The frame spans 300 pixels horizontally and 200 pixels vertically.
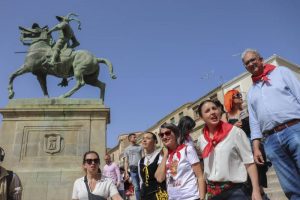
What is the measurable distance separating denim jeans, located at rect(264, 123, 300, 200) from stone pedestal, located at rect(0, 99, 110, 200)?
21.3 ft

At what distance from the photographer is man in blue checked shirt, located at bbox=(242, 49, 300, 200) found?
3.20m

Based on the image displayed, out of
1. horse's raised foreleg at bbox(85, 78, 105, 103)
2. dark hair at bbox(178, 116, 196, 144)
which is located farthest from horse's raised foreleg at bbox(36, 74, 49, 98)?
dark hair at bbox(178, 116, 196, 144)

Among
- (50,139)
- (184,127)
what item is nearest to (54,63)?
(50,139)

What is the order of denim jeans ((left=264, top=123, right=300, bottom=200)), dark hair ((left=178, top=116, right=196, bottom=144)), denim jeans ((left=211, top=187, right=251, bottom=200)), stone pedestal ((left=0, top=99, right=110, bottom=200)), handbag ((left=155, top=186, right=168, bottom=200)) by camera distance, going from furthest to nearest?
stone pedestal ((left=0, top=99, right=110, bottom=200)) → dark hair ((left=178, top=116, right=196, bottom=144)) → handbag ((left=155, top=186, right=168, bottom=200)) → denim jeans ((left=264, top=123, right=300, bottom=200)) → denim jeans ((left=211, top=187, right=251, bottom=200))

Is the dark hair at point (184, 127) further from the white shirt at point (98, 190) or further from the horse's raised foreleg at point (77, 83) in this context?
the horse's raised foreleg at point (77, 83)

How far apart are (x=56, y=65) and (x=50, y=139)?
2.56 metres

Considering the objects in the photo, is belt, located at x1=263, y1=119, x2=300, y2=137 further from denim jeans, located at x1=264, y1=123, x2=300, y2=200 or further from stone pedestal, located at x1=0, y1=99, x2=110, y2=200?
stone pedestal, located at x1=0, y1=99, x2=110, y2=200

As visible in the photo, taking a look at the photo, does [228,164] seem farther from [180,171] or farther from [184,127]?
[184,127]

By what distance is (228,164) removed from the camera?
2.89m

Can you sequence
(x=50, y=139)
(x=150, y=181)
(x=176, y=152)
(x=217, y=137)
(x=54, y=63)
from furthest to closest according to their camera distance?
(x=54, y=63)
(x=50, y=139)
(x=150, y=181)
(x=176, y=152)
(x=217, y=137)

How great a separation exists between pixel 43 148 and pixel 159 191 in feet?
20.2

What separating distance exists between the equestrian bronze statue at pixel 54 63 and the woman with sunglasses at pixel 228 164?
7540 mm

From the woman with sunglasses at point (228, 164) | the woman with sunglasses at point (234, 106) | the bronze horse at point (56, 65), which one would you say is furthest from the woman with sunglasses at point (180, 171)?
the bronze horse at point (56, 65)

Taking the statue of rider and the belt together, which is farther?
the statue of rider
